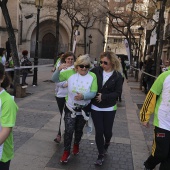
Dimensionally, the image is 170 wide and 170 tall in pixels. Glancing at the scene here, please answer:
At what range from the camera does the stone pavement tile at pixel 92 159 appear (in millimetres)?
4295

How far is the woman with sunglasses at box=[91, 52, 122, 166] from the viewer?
4.23 metres

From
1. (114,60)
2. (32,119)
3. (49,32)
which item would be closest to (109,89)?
(114,60)

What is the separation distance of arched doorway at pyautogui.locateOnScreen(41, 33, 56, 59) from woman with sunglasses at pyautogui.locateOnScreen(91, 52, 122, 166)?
38.7 metres

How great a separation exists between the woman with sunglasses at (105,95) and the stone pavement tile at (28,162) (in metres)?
0.86

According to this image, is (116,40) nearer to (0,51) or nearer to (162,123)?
(0,51)

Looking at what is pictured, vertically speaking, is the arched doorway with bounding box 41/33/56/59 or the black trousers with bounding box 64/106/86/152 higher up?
the arched doorway with bounding box 41/33/56/59

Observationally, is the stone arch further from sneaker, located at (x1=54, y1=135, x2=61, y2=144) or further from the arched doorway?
sneaker, located at (x1=54, y1=135, x2=61, y2=144)

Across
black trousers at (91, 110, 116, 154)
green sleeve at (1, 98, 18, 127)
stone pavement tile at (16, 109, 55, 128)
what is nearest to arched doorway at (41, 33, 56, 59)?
stone pavement tile at (16, 109, 55, 128)

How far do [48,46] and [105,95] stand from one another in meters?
40.0

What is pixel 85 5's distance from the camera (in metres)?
28.9

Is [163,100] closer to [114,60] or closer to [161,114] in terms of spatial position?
[161,114]

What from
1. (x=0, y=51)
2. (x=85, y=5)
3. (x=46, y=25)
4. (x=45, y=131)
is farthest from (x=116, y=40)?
(x=45, y=131)

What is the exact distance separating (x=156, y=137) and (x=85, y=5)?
1064 inches

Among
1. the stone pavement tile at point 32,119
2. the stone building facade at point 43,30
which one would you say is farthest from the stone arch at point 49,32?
the stone pavement tile at point 32,119
